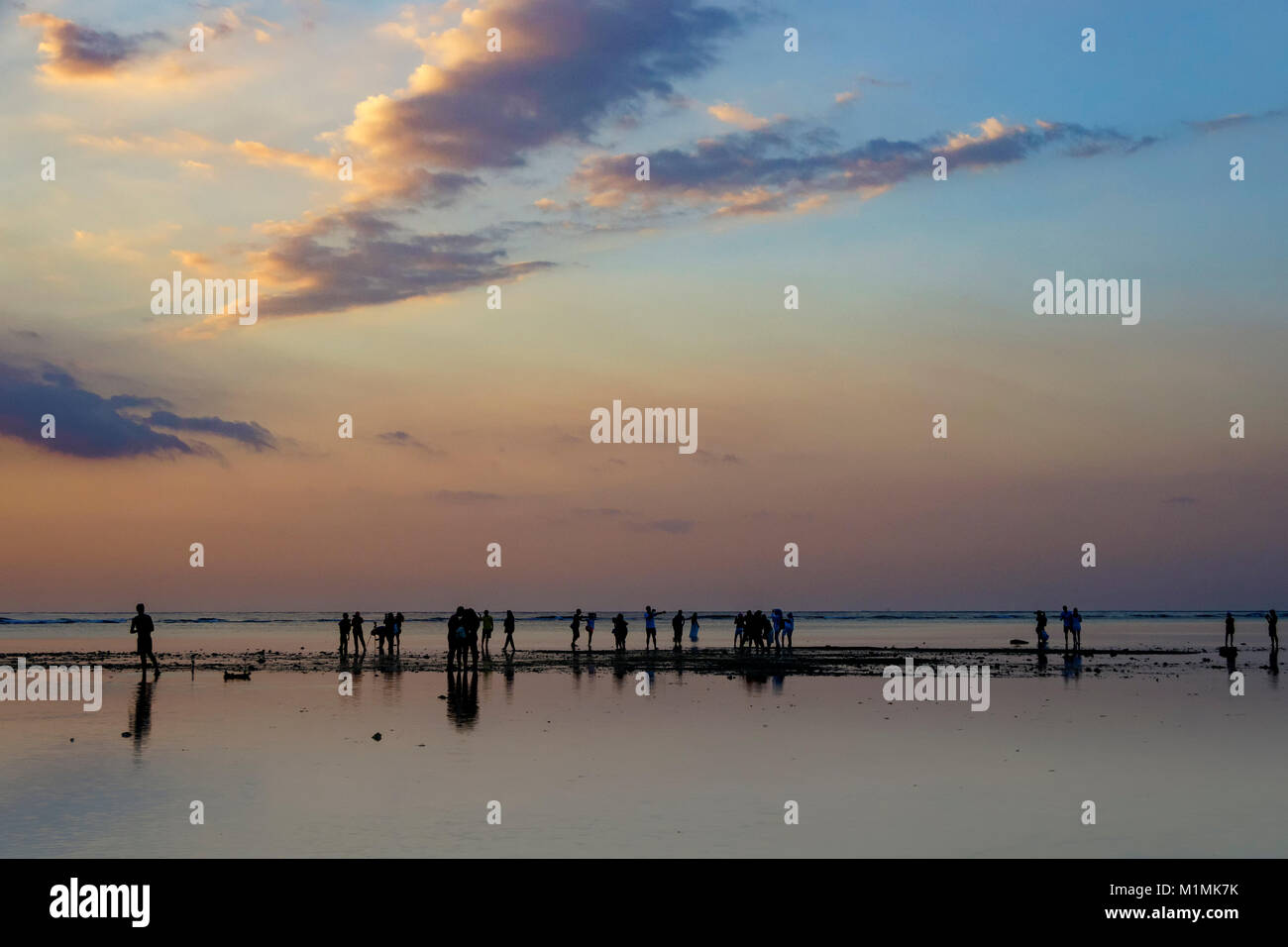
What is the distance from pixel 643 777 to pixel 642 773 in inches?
17.3

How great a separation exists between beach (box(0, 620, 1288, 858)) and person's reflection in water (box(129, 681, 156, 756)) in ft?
0.72

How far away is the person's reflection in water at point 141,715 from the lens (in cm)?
2633

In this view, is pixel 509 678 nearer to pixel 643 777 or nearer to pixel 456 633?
pixel 456 633

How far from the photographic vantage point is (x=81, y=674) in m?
47.9

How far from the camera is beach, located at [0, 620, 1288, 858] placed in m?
16.1

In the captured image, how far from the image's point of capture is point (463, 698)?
36.0 meters

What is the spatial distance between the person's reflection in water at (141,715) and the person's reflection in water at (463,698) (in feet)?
Result: 23.2
